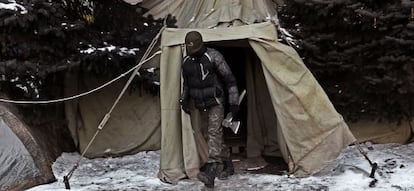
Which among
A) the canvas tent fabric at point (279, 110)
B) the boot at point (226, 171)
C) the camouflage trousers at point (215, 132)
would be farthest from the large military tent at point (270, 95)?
the boot at point (226, 171)

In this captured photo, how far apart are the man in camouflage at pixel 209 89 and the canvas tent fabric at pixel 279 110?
0.22 m

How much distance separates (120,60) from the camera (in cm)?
754

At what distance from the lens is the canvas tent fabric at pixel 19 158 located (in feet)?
20.8

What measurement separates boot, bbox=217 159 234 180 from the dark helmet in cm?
147

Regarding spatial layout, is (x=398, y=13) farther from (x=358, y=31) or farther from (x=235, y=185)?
(x=235, y=185)

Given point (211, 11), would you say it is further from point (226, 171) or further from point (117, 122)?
point (117, 122)

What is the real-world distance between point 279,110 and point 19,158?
3113 millimetres

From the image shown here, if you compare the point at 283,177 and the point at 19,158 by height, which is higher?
the point at 19,158

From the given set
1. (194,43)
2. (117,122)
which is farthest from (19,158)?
(194,43)

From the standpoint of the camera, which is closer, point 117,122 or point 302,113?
point 302,113

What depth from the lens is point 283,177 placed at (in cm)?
657

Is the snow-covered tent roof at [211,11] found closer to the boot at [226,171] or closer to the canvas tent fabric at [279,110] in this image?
the canvas tent fabric at [279,110]

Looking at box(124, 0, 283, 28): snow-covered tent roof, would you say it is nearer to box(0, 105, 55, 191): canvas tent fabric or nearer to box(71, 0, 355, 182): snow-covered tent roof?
box(71, 0, 355, 182): snow-covered tent roof

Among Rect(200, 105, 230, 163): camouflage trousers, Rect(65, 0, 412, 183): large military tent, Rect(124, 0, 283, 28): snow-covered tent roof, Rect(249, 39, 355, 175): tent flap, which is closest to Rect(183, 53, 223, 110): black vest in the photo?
Rect(200, 105, 230, 163): camouflage trousers
